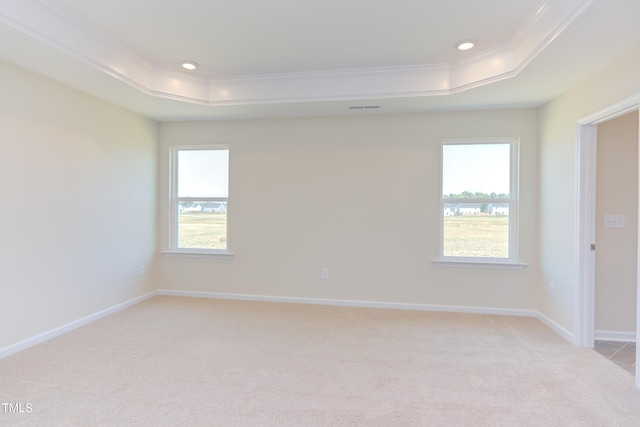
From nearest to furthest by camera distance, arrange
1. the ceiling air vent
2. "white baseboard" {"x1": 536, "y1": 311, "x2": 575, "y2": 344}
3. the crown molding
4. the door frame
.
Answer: the crown molding
the door frame
"white baseboard" {"x1": 536, "y1": 311, "x2": 575, "y2": 344}
the ceiling air vent

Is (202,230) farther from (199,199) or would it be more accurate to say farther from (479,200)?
(479,200)

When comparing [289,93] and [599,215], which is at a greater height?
[289,93]

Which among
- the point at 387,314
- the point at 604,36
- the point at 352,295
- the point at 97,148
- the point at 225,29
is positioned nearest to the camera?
the point at 604,36

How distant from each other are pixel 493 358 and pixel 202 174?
3929 millimetres

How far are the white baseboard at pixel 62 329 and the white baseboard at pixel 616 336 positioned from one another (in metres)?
5.04

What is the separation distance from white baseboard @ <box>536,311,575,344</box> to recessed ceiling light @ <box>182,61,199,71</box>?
4389 mm

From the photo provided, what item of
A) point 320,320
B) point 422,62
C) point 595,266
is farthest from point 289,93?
point 595,266

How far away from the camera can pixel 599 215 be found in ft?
10.5

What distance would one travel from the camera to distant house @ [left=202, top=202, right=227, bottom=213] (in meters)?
4.51

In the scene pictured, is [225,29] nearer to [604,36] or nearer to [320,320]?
[604,36]

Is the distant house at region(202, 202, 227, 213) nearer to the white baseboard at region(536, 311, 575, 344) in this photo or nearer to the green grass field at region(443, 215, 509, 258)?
the green grass field at region(443, 215, 509, 258)

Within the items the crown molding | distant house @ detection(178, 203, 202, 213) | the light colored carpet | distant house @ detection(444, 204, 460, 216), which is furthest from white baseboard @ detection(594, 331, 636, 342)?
distant house @ detection(178, 203, 202, 213)

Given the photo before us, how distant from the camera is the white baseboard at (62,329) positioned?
276 cm

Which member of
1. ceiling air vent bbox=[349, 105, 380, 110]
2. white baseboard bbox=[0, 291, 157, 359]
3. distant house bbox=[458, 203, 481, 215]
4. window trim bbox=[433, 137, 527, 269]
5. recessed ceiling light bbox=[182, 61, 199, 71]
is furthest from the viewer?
distant house bbox=[458, 203, 481, 215]
